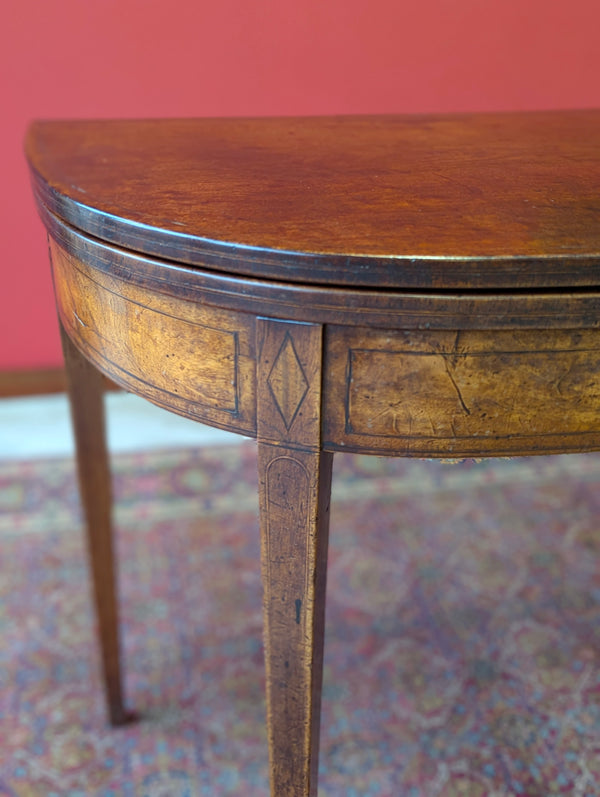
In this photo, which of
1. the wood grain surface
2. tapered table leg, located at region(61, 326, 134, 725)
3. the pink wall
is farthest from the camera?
the pink wall

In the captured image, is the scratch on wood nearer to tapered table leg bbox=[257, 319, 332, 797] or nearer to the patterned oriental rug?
tapered table leg bbox=[257, 319, 332, 797]

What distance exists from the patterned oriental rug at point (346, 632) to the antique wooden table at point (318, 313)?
0.50 m

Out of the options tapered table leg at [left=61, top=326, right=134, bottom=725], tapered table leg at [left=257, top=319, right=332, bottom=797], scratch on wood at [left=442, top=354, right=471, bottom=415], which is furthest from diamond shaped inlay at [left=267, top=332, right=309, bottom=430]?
tapered table leg at [left=61, top=326, right=134, bottom=725]

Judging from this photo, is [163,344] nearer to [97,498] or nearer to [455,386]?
[455,386]

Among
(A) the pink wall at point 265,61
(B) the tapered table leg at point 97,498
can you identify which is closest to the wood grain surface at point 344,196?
(B) the tapered table leg at point 97,498

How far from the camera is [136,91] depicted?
1708 mm

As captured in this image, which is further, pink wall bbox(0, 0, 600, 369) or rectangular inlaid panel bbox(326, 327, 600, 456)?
pink wall bbox(0, 0, 600, 369)

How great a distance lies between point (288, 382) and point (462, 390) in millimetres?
130

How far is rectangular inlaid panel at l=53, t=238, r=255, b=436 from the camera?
24.9 inches

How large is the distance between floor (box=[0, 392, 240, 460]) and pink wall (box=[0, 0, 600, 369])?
0.24 metres

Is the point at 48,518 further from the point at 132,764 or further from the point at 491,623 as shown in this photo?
the point at 491,623

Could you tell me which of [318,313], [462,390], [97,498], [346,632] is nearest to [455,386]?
[462,390]

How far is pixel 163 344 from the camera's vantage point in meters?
0.67

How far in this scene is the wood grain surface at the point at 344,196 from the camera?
1.84ft
